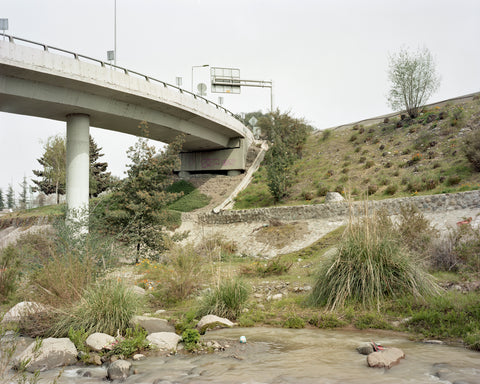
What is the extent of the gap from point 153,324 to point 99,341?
1.08 metres

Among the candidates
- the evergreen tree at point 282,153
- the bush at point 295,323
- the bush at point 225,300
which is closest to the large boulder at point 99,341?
the bush at point 225,300

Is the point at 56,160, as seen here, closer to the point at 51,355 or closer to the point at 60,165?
the point at 60,165

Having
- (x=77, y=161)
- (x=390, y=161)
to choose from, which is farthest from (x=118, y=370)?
(x=390, y=161)

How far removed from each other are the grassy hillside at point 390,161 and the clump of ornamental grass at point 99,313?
13.6m

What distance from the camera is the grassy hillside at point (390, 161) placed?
19.8 metres

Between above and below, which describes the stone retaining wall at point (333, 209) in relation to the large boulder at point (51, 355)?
above

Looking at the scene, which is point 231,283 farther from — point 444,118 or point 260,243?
point 444,118

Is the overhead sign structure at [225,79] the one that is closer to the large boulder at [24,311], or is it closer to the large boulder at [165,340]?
the large boulder at [24,311]

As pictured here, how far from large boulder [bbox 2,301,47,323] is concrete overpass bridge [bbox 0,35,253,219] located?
34.5ft

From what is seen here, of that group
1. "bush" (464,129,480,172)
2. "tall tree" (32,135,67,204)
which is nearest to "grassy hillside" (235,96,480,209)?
"bush" (464,129,480,172)

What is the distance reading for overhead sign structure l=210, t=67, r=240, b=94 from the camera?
107 feet

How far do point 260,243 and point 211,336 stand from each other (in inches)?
499

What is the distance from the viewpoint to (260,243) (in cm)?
→ 1848

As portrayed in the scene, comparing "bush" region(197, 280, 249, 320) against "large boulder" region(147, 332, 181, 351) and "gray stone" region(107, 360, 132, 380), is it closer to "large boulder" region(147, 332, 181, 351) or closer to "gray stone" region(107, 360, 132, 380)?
"large boulder" region(147, 332, 181, 351)
